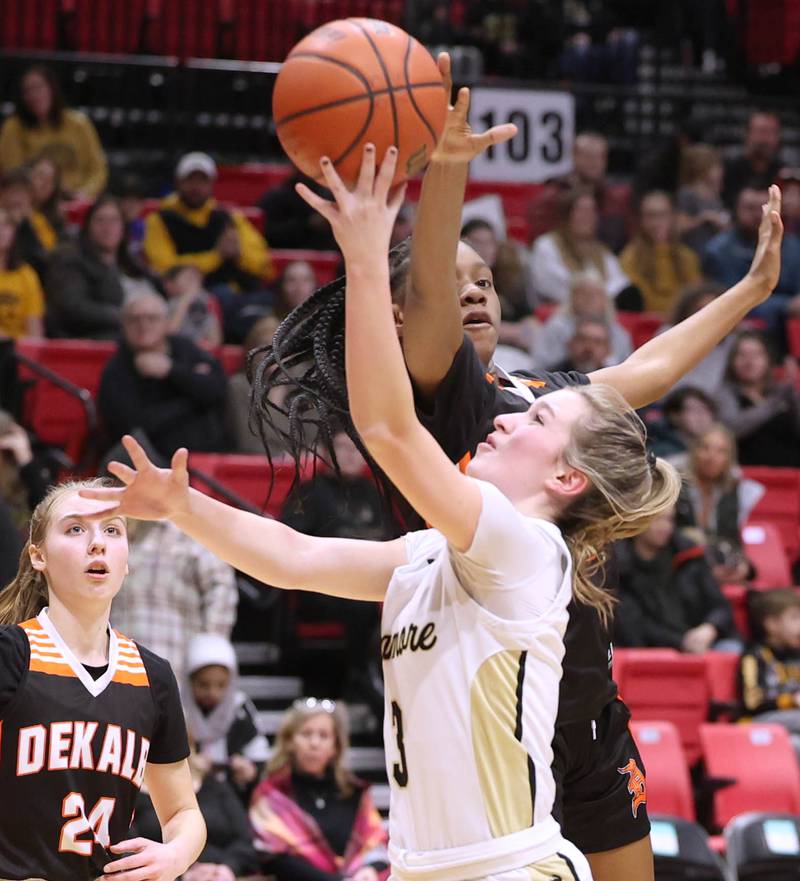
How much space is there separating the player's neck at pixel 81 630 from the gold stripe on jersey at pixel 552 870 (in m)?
1.32

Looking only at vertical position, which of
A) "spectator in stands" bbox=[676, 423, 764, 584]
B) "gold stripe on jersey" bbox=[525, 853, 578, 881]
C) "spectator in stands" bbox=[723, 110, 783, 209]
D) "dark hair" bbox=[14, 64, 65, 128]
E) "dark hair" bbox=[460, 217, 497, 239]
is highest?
"dark hair" bbox=[14, 64, 65, 128]

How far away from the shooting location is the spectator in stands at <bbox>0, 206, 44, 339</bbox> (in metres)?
8.66

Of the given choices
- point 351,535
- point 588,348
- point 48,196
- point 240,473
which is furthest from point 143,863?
point 48,196

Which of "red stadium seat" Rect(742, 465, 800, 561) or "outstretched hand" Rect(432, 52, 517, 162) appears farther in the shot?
"red stadium seat" Rect(742, 465, 800, 561)

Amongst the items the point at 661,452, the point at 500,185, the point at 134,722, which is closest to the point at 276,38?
the point at 500,185

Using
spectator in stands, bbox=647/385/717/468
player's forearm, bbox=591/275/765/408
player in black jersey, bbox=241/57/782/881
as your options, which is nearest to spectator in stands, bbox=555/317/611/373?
spectator in stands, bbox=647/385/717/468

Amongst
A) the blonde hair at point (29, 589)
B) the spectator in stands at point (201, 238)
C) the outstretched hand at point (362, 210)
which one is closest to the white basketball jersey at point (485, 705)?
Result: the outstretched hand at point (362, 210)

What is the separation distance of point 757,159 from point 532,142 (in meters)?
1.80

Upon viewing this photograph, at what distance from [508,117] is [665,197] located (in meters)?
1.27

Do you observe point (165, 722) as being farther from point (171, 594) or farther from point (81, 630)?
point (171, 594)

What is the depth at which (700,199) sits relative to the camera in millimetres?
11602

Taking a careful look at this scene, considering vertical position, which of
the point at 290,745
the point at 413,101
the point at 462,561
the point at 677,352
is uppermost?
the point at 413,101

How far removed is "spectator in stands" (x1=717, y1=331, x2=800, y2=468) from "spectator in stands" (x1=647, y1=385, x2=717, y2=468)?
0.41m

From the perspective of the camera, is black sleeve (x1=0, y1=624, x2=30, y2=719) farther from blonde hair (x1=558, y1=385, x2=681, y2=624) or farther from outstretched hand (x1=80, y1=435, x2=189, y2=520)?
blonde hair (x1=558, y1=385, x2=681, y2=624)
